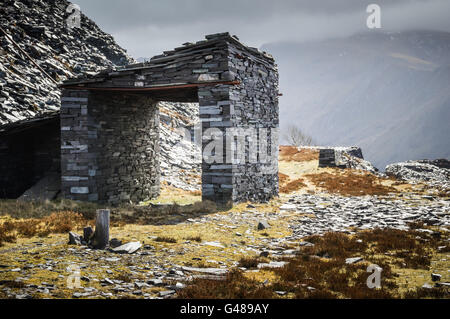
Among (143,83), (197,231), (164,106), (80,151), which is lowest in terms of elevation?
(197,231)

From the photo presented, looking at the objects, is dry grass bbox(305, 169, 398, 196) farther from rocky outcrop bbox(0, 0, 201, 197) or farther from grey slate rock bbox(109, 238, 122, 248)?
grey slate rock bbox(109, 238, 122, 248)

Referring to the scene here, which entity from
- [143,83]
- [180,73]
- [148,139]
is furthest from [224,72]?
[148,139]

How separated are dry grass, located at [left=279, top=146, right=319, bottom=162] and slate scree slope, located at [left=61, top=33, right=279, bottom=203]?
18272 millimetres

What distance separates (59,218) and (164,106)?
21411mm

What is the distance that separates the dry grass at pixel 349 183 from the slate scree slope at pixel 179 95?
6864mm

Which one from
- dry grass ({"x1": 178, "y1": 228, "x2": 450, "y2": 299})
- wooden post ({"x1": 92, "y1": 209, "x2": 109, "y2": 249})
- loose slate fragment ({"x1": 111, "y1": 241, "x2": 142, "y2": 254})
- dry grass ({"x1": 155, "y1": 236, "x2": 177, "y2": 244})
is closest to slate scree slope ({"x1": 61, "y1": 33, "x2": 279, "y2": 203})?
dry grass ({"x1": 155, "y1": 236, "x2": 177, "y2": 244})

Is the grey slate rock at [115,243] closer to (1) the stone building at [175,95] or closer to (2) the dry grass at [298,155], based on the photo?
(1) the stone building at [175,95]

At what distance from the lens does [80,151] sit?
1230cm

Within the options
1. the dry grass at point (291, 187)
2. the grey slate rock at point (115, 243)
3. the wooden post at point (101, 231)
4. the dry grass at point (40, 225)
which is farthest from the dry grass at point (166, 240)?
the dry grass at point (291, 187)

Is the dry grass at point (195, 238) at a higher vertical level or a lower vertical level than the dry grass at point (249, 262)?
higher

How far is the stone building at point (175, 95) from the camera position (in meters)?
11.9

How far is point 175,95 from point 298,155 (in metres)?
21.8
